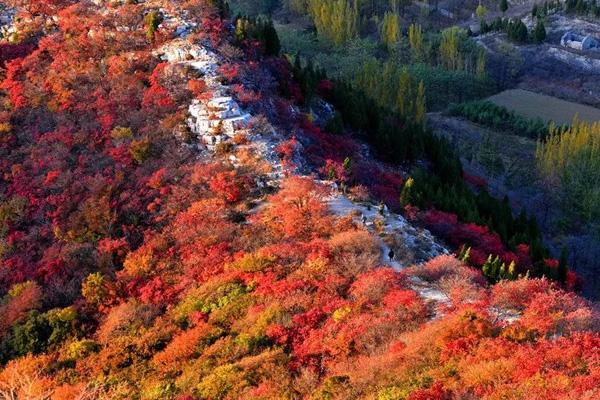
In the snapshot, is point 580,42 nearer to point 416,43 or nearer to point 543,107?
point 543,107

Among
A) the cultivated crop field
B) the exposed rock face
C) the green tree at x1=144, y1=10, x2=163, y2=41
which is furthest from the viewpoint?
the cultivated crop field

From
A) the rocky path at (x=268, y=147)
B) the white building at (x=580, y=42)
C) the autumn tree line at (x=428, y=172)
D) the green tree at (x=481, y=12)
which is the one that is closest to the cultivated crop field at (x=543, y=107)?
the white building at (x=580, y=42)

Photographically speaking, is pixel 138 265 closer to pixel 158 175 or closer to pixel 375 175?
pixel 158 175

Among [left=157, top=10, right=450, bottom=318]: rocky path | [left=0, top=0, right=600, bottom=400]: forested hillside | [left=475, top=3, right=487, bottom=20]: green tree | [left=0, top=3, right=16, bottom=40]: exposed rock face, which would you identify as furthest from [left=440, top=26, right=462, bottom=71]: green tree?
[left=0, top=3, right=16, bottom=40]: exposed rock face

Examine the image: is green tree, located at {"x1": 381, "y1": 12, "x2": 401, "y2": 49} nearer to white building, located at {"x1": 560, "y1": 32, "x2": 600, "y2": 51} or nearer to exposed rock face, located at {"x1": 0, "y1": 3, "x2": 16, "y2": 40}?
white building, located at {"x1": 560, "y1": 32, "x2": 600, "y2": 51}

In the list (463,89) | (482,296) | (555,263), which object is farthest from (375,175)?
(463,89)

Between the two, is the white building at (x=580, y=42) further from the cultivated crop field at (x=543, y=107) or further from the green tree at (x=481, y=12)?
the green tree at (x=481, y=12)
